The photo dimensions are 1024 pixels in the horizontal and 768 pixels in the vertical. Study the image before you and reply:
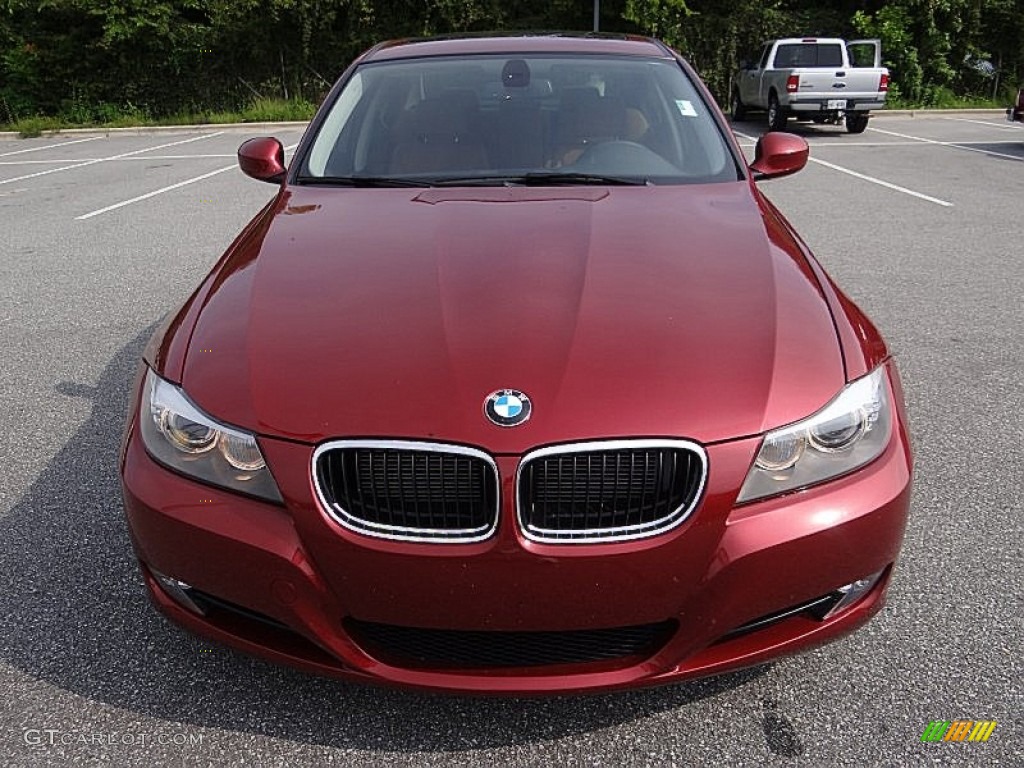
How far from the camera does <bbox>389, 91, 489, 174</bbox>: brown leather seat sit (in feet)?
10.3

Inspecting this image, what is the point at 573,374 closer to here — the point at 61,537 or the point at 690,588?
the point at 690,588

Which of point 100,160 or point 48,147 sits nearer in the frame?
point 100,160

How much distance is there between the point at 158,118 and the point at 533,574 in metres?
22.8

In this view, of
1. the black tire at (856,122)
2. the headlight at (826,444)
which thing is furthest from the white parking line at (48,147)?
the headlight at (826,444)

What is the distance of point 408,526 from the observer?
1798mm

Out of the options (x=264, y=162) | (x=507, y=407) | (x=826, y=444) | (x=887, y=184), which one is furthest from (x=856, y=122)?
(x=507, y=407)

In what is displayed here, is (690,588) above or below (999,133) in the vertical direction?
above

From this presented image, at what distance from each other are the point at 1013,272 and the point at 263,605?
230 inches

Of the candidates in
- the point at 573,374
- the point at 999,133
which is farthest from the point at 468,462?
the point at 999,133

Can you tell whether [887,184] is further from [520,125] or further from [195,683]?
[195,683]

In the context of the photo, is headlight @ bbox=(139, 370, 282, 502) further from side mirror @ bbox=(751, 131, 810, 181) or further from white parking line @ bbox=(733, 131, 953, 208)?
white parking line @ bbox=(733, 131, 953, 208)

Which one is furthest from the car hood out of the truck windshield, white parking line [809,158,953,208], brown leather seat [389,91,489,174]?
the truck windshield

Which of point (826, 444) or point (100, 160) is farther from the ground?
point (826, 444)

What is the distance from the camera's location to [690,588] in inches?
69.7
